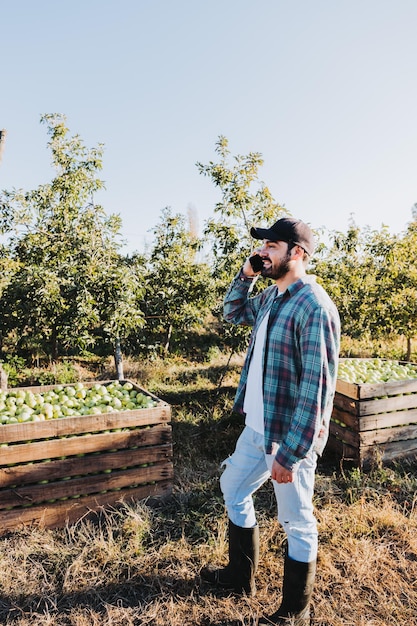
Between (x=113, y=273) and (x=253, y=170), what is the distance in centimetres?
242

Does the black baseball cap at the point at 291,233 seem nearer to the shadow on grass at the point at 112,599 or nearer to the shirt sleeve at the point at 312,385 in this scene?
the shirt sleeve at the point at 312,385

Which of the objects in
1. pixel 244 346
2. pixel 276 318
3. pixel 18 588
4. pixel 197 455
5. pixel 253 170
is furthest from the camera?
pixel 244 346

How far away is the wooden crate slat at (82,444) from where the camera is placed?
10.7ft

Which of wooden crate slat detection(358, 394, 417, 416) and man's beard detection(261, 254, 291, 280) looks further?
wooden crate slat detection(358, 394, 417, 416)

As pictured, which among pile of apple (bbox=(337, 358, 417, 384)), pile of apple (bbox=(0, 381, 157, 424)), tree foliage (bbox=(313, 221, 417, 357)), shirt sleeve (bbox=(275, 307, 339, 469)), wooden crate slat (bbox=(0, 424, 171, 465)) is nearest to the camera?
shirt sleeve (bbox=(275, 307, 339, 469))

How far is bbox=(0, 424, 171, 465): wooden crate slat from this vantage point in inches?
128

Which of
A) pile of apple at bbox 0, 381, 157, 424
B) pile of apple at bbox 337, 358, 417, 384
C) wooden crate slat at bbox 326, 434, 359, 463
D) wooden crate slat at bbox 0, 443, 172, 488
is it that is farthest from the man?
pile of apple at bbox 337, 358, 417, 384

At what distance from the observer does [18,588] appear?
2777mm

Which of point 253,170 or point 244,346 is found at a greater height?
point 253,170

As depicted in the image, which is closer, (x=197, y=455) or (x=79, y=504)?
(x=79, y=504)

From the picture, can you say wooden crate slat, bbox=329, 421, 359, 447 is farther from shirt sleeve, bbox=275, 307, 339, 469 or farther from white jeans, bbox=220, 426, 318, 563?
shirt sleeve, bbox=275, 307, 339, 469

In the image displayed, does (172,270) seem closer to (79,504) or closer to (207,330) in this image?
(207,330)

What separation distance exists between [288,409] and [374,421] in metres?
2.50

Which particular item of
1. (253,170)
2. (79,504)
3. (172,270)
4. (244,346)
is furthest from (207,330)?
(79,504)
